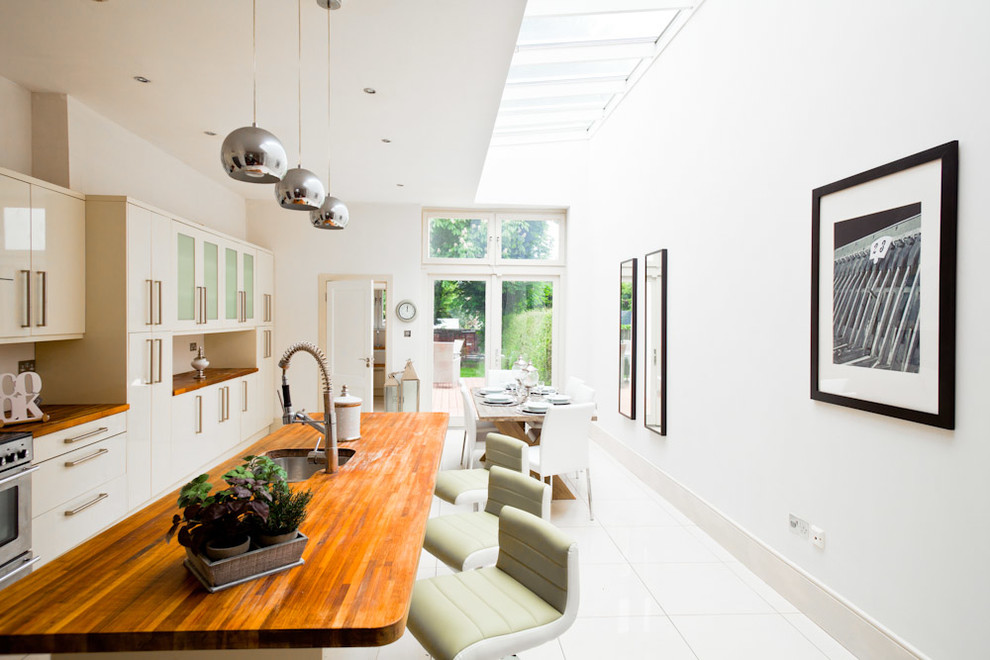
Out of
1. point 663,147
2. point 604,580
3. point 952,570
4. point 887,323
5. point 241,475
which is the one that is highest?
point 663,147

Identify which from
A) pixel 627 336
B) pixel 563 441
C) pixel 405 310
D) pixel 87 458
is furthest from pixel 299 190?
pixel 405 310

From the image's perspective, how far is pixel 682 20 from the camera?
399 centimetres

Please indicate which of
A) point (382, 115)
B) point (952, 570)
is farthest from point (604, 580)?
point (382, 115)

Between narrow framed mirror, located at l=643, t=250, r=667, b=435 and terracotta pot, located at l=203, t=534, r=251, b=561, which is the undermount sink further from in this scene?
narrow framed mirror, located at l=643, t=250, r=667, b=435

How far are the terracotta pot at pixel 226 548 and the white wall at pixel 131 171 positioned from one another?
11.7 ft

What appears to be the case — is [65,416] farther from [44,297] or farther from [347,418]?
[347,418]

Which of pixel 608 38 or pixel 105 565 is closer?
pixel 105 565

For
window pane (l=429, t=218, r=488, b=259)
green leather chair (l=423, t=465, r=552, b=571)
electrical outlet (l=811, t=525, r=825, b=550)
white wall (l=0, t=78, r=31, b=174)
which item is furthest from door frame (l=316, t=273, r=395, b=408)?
electrical outlet (l=811, t=525, r=825, b=550)

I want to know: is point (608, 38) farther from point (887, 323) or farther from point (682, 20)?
point (887, 323)

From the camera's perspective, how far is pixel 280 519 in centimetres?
130

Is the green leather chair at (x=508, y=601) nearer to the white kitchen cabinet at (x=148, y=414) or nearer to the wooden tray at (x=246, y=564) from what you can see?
the wooden tray at (x=246, y=564)

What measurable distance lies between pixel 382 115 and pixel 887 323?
3300 mm

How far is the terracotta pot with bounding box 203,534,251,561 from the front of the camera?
1209 mm

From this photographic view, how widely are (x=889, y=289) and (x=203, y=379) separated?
513cm
